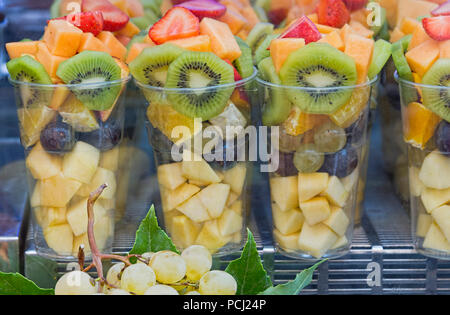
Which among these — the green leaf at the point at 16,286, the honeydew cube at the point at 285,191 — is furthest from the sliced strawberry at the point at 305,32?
the green leaf at the point at 16,286

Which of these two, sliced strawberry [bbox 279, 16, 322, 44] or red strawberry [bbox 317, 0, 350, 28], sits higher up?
red strawberry [bbox 317, 0, 350, 28]

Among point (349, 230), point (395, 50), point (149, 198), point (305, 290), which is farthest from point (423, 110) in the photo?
point (149, 198)

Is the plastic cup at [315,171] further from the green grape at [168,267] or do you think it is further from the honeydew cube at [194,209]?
the green grape at [168,267]

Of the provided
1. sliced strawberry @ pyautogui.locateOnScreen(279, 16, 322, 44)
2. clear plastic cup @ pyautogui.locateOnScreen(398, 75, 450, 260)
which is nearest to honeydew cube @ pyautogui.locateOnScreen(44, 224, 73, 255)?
sliced strawberry @ pyautogui.locateOnScreen(279, 16, 322, 44)

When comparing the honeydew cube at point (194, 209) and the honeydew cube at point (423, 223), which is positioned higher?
the honeydew cube at point (194, 209)

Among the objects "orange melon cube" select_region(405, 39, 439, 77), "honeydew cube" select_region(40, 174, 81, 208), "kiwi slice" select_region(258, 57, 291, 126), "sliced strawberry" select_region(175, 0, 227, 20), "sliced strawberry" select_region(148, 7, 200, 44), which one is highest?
"sliced strawberry" select_region(175, 0, 227, 20)

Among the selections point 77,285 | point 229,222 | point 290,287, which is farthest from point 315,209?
point 77,285

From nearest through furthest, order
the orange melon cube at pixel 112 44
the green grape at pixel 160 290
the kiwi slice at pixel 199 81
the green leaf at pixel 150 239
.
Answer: the green grape at pixel 160 290
the green leaf at pixel 150 239
the kiwi slice at pixel 199 81
the orange melon cube at pixel 112 44

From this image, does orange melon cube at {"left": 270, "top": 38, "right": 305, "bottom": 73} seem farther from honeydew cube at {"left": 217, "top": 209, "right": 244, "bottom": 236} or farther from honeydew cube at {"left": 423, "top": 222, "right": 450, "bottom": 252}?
honeydew cube at {"left": 423, "top": 222, "right": 450, "bottom": 252}
